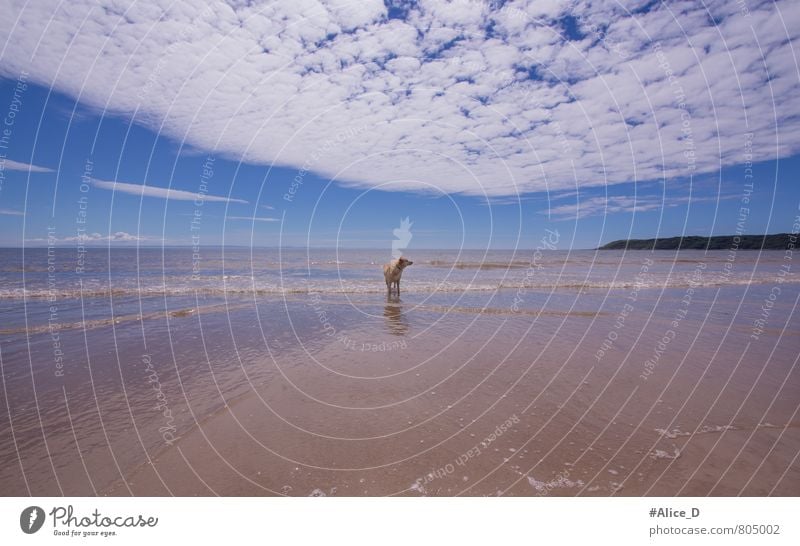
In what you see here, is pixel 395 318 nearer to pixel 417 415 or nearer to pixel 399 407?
pixel 399 407

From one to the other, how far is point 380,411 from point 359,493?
184cm

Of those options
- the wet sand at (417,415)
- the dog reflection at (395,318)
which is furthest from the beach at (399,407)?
the dog reflection at (395,318)

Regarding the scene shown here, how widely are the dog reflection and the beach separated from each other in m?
0.18

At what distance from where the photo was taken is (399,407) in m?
5.93

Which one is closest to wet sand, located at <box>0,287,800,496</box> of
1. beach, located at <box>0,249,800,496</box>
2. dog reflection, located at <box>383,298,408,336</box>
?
beach, located at <box>0,249,800,496</box>

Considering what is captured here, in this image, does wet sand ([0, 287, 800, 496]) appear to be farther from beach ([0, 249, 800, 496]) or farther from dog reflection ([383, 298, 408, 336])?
dog reflection ([383, 298, 408, 336])

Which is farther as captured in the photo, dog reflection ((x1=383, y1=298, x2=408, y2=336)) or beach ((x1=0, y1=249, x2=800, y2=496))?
dog reflection ((x1=383, y1=298, x2=408, y2=336))

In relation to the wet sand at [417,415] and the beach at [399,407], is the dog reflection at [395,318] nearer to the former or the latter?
the beach at [399,407]

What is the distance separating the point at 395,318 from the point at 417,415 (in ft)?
26.2

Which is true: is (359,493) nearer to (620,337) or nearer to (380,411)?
(380,411)

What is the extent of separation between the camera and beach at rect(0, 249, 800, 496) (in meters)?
4.12

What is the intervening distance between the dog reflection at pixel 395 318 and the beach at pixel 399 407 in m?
0.18

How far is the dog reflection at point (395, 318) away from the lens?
11.4 metres

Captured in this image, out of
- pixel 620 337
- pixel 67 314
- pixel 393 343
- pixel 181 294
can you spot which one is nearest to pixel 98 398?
pixel 393 343
